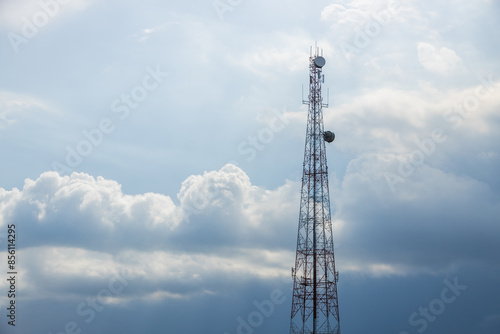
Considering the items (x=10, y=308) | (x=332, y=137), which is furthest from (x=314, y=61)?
(x=10, y=308)

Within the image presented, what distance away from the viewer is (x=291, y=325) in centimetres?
9862

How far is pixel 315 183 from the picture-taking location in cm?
10200

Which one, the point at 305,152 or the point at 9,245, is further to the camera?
the point at 305,152

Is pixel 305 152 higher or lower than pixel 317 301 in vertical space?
higher

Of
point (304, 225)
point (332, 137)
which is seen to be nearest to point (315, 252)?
point (304, 225)

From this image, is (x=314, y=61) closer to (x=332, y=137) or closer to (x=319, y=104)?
(x=319, y=104)

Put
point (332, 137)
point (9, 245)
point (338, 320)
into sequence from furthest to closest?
point (332, 137) → point (338, 320) → point (9, 245)

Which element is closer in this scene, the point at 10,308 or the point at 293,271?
the point at 10,308

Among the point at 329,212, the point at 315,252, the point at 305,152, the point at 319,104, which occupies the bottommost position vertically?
the point at 315,252

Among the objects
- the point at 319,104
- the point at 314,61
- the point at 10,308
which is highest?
the point at 314,61

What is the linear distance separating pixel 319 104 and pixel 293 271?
99.0ft

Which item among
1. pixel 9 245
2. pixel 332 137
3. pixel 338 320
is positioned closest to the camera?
pixel 9 245

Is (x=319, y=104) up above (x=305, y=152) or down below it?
above

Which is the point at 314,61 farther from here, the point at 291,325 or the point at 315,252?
the point at 291,325
